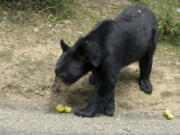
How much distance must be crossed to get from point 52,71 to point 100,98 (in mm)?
1689

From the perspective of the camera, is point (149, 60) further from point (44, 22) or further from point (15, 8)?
point (15, 8)

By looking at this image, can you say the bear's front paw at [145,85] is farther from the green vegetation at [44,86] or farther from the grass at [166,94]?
the green vegetation at [44,86]

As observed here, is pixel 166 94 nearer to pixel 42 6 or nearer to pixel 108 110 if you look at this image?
pixel 108 110

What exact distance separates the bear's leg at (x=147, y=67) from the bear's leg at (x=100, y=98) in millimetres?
1415

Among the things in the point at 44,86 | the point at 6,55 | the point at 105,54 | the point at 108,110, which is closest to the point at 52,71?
the point at 44,86

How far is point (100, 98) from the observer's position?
5.65 metres

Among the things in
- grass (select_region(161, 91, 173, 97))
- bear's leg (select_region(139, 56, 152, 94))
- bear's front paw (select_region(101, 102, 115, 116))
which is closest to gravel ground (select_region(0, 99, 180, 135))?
bear's front paw (select_region(101, 102, 115, 116))

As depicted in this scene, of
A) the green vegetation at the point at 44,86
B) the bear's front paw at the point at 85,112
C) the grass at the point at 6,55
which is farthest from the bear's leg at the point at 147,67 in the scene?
the grass at the point at 6,55

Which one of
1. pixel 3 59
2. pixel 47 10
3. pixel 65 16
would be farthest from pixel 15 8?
pixel 3 59

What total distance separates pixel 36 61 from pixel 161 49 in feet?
12.8

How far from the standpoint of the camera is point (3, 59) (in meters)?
6.89

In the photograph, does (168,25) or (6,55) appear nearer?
(6,55)

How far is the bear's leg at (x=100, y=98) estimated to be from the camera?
5480mm

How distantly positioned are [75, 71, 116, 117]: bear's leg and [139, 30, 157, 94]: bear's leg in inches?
55.7
